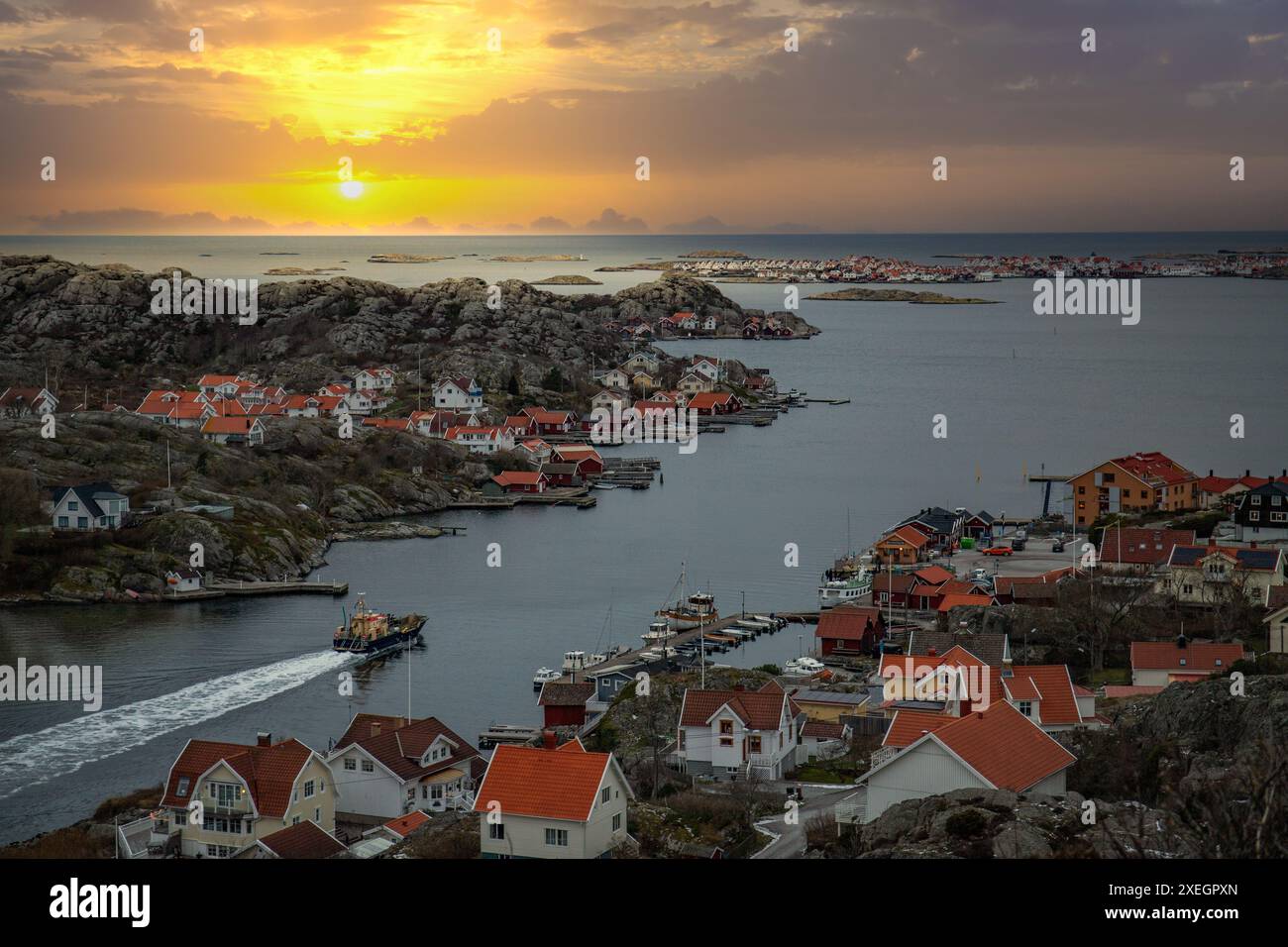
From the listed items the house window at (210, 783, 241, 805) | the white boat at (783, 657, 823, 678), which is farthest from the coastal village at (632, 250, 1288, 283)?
the house window at (210, 783, 241, 805)

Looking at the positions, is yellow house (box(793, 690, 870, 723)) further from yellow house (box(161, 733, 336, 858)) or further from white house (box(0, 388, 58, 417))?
white house (box(0, 388, 58, 417))

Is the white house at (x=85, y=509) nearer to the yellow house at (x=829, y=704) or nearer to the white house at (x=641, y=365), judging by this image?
the yellow house at (x=829, y=704)

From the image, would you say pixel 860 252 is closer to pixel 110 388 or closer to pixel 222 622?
pixel 110 388

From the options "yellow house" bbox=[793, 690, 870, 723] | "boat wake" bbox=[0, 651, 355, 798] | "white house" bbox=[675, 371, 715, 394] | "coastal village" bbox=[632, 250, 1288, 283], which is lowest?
"boat wake" bbox=[0, 651, 355, 798]

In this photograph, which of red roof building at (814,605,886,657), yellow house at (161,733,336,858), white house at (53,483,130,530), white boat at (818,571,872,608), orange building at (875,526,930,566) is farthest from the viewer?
white house at (53,483,130,530)

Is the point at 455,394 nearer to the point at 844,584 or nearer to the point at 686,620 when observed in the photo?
the point at 844,584
